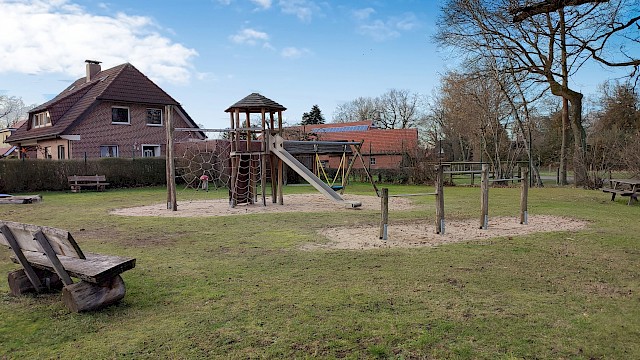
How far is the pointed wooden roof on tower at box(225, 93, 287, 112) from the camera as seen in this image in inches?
576

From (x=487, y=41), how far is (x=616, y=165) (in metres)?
8.14

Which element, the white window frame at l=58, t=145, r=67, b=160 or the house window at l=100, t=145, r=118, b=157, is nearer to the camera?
the white window frame at l=58, t=145, r=67, b=160

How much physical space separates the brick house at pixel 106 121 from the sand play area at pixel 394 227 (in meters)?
15.1

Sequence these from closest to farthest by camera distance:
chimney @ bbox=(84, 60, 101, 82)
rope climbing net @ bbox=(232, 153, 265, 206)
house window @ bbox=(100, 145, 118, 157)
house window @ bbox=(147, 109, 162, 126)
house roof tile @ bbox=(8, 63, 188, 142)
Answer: rope climbing net @ bbox=(232, 153, 265, 206), house roof tile @ bbox=(8, 63, 188, 142), house window @ bbox=(100, 145, 118, 157), house window @ bbox=(147, 109, 162, 126), chimney @ bbox=(84, 60, 101, 82)

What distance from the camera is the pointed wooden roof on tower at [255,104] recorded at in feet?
48.0

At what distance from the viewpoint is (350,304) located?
460 cm

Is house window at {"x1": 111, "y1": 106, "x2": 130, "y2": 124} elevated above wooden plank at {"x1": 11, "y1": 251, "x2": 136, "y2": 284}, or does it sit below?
above

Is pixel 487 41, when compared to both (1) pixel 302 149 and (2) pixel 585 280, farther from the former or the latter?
(2) pixel 585 280

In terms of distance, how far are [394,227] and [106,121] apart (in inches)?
949

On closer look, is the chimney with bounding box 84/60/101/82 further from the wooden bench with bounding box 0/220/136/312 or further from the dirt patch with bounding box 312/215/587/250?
the wooden bench with bounding box 0/220/136/312

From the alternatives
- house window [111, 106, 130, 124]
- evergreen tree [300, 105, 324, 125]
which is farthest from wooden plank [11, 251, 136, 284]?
evergreen tree [300, 105, 324, 125]

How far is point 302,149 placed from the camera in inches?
601

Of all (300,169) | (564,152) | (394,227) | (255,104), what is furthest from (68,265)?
(564,152)

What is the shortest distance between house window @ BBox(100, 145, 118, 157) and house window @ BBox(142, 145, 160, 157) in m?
1.70
